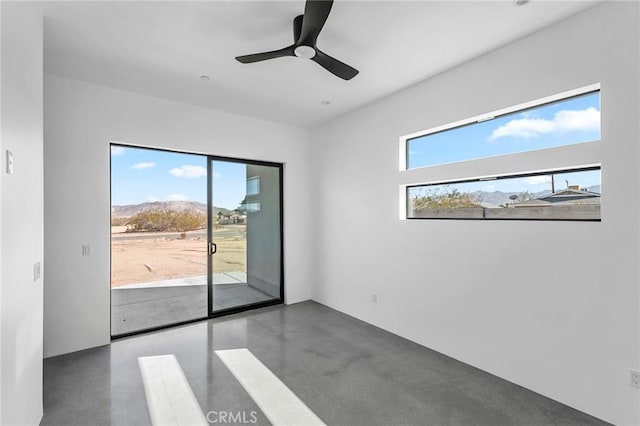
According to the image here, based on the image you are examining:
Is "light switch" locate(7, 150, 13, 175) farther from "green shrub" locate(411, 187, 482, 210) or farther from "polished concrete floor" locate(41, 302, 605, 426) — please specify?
"green shrub" locate(411, 187, 482, 210)

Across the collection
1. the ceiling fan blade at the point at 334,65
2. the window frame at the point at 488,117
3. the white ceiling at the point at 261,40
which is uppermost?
the white ceiling at the point at 261,40

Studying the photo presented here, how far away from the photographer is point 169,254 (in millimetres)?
4957

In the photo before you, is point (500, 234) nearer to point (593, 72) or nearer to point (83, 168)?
point (593, 72)

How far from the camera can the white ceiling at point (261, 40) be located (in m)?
2.12

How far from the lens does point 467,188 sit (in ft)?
9.98

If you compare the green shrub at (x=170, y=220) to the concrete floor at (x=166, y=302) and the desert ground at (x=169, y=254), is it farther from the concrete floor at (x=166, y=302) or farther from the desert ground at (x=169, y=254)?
the concrete floor at (x=166, y=302)

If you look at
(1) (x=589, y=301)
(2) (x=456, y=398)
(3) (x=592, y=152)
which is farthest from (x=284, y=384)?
(3) (x=592, y=152)

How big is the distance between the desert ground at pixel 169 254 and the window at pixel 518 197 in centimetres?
264

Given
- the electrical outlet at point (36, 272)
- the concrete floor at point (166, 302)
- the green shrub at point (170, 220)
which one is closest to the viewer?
the electrical outlet at point (36, 272)

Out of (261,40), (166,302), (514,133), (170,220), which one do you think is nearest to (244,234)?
(170,220)

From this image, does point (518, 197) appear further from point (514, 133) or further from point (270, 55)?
point (270, 55)

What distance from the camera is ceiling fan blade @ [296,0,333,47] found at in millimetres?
1706

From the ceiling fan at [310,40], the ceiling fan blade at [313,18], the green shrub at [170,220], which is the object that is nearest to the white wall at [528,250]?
the ceiling fan at [310,40]

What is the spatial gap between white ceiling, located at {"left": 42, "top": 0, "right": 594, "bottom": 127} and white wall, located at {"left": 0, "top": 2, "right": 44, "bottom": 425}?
0.52 m
